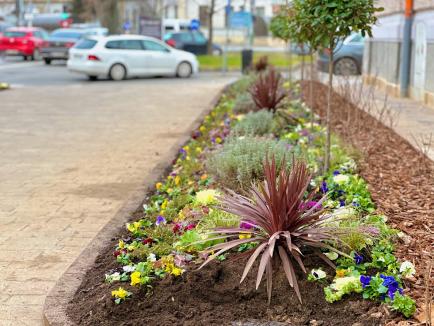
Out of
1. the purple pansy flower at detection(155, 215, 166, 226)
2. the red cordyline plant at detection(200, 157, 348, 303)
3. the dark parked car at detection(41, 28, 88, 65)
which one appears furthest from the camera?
the dark parked car at detection(41, 28, 88, 65)

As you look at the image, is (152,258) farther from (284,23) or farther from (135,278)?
(284,23)

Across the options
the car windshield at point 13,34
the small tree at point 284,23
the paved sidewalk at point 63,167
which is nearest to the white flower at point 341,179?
the paved sidewalk at point 63,167

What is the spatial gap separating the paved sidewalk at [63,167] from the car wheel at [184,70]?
7.12 meters

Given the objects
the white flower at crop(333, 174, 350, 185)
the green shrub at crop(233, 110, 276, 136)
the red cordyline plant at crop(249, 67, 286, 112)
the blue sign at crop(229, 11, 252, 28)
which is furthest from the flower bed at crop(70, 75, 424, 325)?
the blue sign at crop(229, 11, 252, 28)

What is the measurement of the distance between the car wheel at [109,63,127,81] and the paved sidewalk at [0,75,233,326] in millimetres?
5499

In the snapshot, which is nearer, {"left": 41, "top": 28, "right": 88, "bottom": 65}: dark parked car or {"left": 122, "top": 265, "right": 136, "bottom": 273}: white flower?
{"left": 122, "top": 265, "right": 136, "bottom": 273}: white flower

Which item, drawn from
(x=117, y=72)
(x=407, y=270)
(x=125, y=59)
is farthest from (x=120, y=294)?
(x=125, y=59)

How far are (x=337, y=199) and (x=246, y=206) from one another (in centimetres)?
140

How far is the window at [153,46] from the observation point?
83.6 ft

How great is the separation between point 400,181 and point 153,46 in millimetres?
19771

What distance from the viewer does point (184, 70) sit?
26.4 m

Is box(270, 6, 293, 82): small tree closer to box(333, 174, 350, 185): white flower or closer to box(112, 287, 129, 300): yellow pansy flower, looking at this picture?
box(333, 174, 350, 185): white flower

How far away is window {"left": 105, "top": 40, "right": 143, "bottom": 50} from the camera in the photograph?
24703 mm

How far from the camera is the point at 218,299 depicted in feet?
14.3
